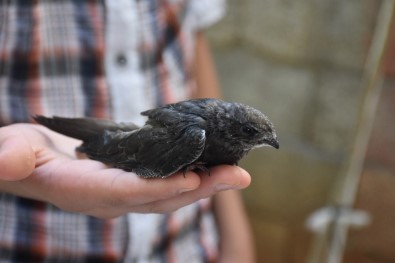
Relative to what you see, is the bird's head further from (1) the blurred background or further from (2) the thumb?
(1) the blurred background

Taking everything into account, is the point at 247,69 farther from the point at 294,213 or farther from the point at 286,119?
the point at 294,213

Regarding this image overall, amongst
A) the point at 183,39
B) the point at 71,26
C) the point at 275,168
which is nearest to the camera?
the point at 71,26

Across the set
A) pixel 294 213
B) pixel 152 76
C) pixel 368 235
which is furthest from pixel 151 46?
pixel 294 213

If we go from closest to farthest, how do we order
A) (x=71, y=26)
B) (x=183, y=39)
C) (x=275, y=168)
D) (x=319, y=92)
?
(x=71, y=26), (x=183, y=39), (x=319, y=92), (x=275, y=168)

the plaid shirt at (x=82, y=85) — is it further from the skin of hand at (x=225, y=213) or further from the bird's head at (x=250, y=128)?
the bird's head at (x=250, y=128)

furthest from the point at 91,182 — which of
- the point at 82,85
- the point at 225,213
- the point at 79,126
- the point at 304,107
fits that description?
the point at 304,107

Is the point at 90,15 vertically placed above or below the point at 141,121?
above

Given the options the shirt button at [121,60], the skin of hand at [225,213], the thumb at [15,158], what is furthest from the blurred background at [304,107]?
the thumb at [15,158]
